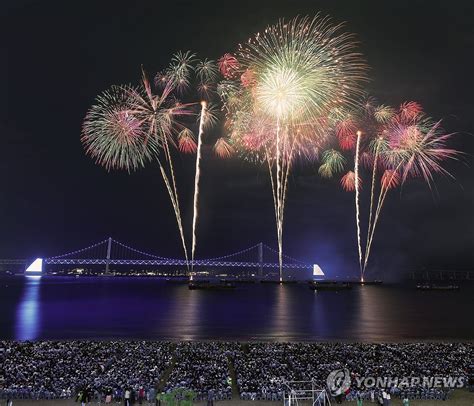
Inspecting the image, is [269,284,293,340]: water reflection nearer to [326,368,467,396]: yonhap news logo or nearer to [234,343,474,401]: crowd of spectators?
[234,343,474,401]: crowd of spectators

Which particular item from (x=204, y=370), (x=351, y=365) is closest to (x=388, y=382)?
(x=351, y=365)

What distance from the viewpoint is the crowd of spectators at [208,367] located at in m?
18.0

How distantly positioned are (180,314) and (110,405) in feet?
169

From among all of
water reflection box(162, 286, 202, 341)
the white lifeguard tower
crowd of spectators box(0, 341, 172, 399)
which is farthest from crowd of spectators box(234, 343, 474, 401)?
water reflection box(162, 286, 202, 341)

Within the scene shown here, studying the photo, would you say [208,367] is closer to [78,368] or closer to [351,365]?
[78,368]

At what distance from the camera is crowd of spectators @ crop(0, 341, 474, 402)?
1795cm

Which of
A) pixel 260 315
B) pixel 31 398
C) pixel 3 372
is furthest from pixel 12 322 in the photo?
pixel 31 398

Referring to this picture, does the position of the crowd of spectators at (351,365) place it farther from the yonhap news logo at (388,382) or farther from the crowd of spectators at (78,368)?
the crowd of spectators at (78,368)

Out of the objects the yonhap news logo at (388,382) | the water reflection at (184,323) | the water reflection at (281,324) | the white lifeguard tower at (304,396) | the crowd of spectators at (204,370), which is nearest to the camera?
the white lifeguard tower at (304,396)

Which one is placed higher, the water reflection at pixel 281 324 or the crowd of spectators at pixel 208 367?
the crowd of spectators at pixel 208 367

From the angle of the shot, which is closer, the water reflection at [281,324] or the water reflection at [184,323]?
the water reflection at [184,323]

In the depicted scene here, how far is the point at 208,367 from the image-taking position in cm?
2180

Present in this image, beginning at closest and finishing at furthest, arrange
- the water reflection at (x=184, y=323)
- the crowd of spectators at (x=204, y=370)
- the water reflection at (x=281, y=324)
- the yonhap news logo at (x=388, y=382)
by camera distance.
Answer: the crowd of spectators at (x=204, y=370)
the yonhap news logo at (x=388, y=382)
the water reflection at (x=184, y=323)
the water reflection at (x=281, y=324)

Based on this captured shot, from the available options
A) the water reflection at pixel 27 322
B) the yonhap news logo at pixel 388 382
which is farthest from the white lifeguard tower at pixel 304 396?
the water reflection at pixel 27 322
